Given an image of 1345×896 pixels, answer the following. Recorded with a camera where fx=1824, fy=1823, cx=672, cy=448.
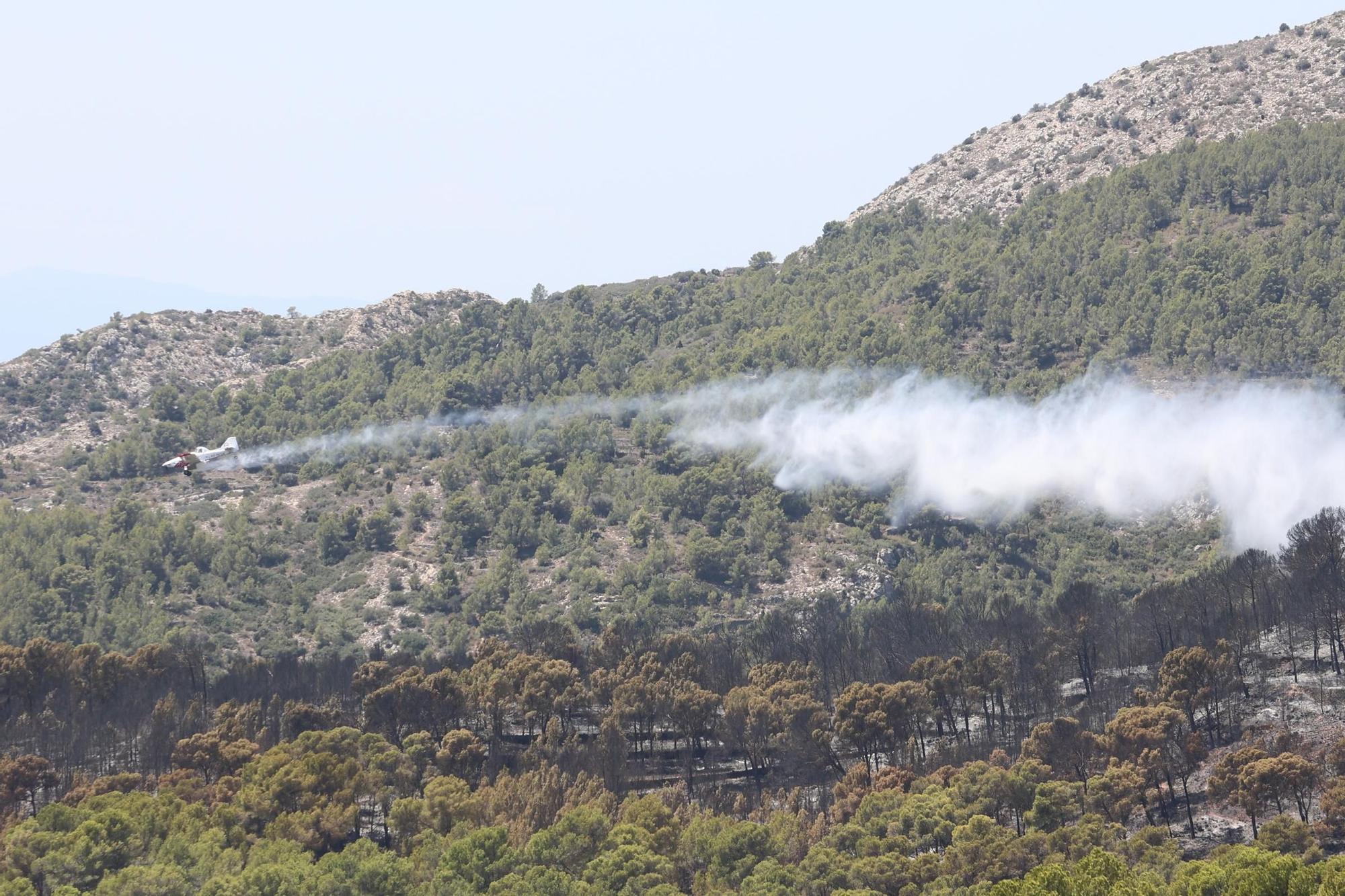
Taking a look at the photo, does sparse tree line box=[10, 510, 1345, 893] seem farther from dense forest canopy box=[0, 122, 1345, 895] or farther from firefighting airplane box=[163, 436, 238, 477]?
firefighting airplane box=[163, 436, 238, 477]

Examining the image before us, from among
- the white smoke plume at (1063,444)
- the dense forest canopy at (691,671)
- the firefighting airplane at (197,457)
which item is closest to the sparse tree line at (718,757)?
the dense forest canopy at (691,671)

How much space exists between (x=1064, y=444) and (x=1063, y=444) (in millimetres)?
132

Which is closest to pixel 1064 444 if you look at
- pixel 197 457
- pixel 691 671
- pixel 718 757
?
pixel 691 671

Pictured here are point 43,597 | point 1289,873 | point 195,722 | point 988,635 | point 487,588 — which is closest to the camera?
point 1289,873

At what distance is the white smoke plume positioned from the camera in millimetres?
154375

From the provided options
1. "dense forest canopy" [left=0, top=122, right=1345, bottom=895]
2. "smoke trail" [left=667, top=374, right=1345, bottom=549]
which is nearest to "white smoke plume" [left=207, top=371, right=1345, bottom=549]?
"smoke trail" [left=667, top=374, right=1345, bottom=549]

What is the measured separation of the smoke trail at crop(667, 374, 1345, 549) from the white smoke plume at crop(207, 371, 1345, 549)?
0.14 m

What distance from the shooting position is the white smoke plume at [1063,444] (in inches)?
6078

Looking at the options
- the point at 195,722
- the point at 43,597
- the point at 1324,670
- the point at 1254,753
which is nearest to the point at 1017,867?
the point at 1254,753

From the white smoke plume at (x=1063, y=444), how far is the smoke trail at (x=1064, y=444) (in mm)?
144

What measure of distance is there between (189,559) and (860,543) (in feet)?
211

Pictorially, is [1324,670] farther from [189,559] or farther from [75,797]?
[189,559]

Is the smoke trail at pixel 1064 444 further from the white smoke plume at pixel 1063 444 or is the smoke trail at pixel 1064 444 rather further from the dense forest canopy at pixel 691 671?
the dense forest canopy at pixel 691 671

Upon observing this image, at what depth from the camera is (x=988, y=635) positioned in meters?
124
